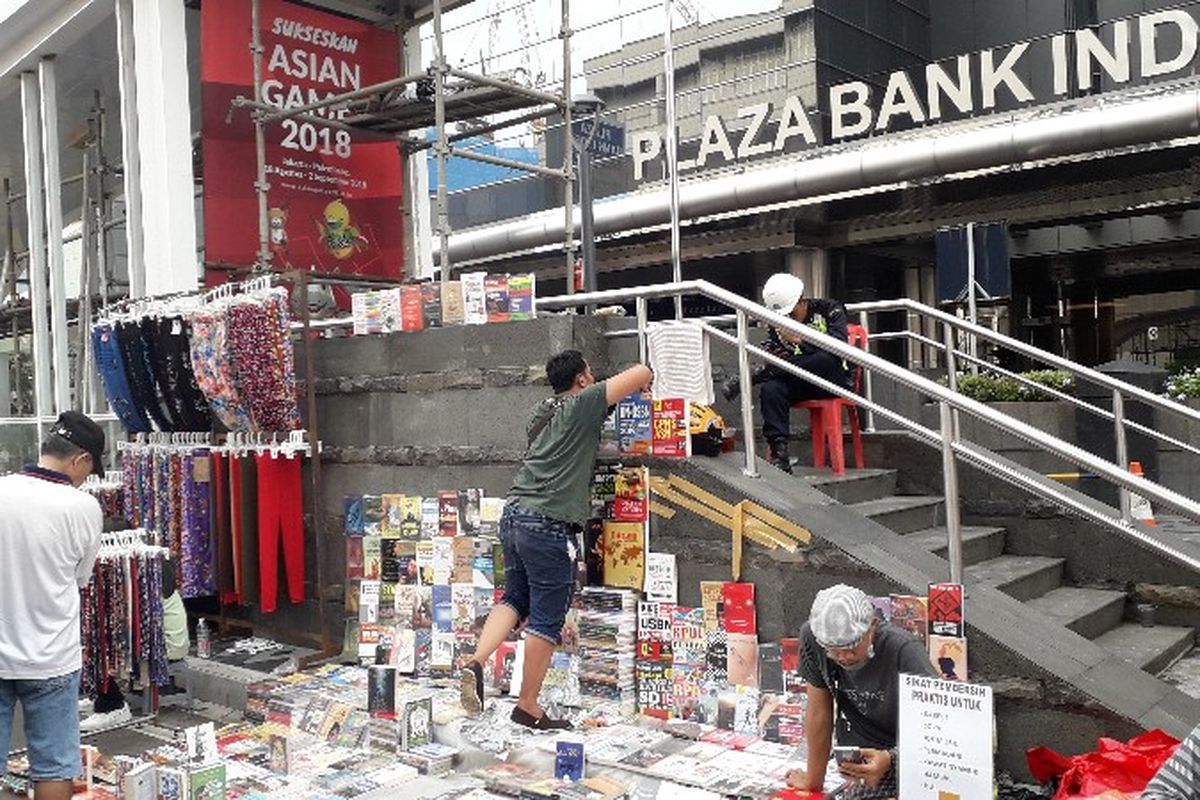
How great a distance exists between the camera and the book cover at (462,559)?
21.7 feet

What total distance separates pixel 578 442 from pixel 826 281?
12.6 m

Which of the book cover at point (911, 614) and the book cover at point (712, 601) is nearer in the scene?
the book cover at point (911, 614)

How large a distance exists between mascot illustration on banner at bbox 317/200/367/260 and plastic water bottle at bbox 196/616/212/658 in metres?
3.74

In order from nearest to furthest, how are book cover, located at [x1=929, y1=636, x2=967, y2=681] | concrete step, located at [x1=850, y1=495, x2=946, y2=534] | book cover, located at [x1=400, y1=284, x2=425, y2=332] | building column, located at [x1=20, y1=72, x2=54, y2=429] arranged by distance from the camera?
book cover, located at [x1=929, y1=636, x2=967, y2=681] < concrete step, located at [x1=850, y1=495, x2=946, y2=534] < book cover, located at [x1=400, y1=284, x2=425, y2=332] < building column, located at [x1=20, y1=72, x2=54, y2=429]

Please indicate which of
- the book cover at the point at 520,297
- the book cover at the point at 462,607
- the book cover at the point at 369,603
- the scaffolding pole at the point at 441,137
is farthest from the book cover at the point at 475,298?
the book cover at the point at 369,603

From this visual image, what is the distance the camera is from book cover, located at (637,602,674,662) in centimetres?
574

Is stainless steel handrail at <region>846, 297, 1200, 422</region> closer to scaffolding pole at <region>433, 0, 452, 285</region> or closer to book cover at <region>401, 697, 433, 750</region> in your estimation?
scaffolding pole at <region>433, 0, 452, 285</region>

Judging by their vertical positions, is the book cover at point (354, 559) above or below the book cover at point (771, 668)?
above

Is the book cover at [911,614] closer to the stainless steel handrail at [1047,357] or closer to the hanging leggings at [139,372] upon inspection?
the stainless steel handrail at [1047,357]

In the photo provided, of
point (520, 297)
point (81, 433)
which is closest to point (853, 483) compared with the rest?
point (520, 297)

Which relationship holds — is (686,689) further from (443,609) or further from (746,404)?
(443,609)

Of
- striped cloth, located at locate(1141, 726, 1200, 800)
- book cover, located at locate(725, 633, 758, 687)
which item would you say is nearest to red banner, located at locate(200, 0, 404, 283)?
book cover, located at locate(725, 633, 758, 687)

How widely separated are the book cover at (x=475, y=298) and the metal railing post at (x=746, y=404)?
5.74 feet

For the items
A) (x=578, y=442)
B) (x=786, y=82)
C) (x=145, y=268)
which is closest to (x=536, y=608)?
(x=578, y=442)
